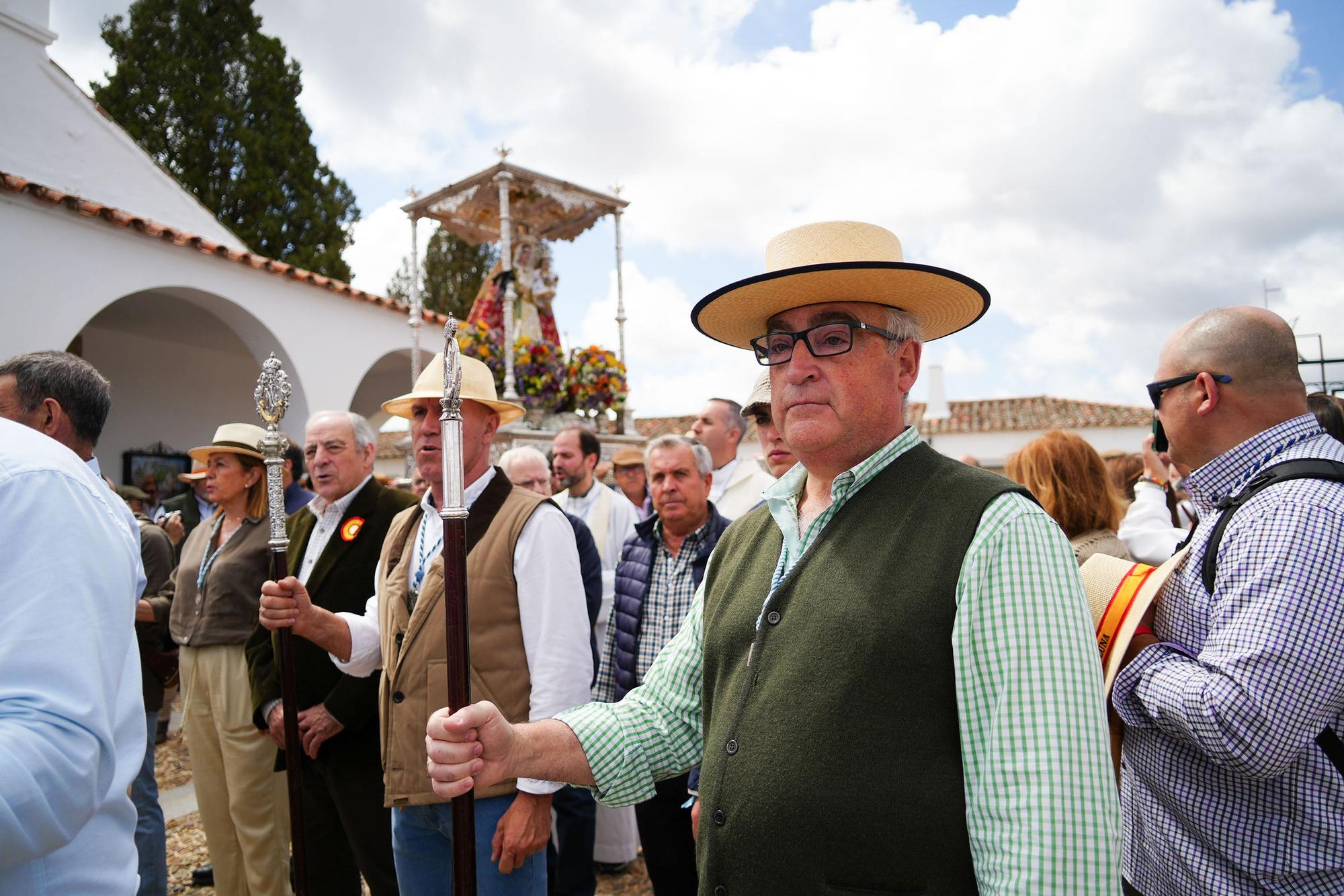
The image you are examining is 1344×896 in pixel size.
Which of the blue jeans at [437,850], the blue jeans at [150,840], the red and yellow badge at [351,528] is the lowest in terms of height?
the blue jeans at [150,840]

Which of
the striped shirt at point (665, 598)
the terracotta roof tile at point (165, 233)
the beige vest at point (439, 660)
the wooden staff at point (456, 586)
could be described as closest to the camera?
the wooden staff at point (456, 586)

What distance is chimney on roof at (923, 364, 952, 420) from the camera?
105 ft

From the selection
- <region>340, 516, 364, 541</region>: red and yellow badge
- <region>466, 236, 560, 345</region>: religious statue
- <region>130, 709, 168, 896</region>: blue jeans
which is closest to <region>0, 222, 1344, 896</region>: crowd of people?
<region>340, 516, 364, 541</region>: red and yellow badge

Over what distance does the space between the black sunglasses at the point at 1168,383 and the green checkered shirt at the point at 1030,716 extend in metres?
0.92

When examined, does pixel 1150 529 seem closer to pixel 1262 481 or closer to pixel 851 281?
pixel 1262 481

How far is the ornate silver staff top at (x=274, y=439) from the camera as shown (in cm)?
266

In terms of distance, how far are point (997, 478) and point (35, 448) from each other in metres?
1.73

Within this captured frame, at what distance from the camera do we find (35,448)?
143 centimetres

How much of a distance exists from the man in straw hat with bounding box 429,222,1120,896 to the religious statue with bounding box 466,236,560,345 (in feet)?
25.5

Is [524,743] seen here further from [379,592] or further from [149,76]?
[149,76]

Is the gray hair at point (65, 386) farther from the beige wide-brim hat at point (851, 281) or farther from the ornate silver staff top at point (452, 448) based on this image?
the beige wide-brim hat at point (851, 281)

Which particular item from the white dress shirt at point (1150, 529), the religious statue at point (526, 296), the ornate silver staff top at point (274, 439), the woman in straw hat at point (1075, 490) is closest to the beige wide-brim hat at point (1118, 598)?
the woman in straw hat at point (1075, 490)

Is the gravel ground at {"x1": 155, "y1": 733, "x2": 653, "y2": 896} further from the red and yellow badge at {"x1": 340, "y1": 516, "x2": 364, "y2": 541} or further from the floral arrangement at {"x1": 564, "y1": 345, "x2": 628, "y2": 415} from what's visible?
the floral arrangement at {"x1": 564, "y1": 345, "x2": 628, "y2": 415}

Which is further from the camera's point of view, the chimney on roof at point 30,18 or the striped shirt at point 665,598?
the chimney on roof at point 30,18
